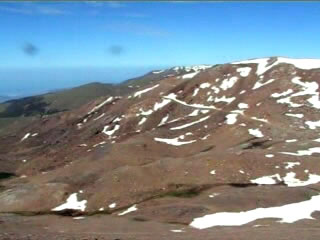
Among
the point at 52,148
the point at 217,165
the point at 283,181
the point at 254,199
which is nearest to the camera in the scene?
the point at 254,199

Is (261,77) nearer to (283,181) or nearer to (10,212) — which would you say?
(283,181)

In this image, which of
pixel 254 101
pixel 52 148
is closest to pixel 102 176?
pixel 254 101

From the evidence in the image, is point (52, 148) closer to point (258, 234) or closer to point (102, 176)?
point (102, 176)

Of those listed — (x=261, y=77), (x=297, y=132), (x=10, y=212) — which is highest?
(x=261, y=77)

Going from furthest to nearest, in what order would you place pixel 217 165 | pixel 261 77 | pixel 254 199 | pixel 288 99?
1. pixel 261 77
2. pixel 288 99
3. pixel 217 165
4. pixel 254 199

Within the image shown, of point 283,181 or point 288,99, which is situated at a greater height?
point 288,99

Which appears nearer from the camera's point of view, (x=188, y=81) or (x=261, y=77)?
(x=261, y=77)

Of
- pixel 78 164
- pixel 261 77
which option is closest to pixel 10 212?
pixel 78 164
